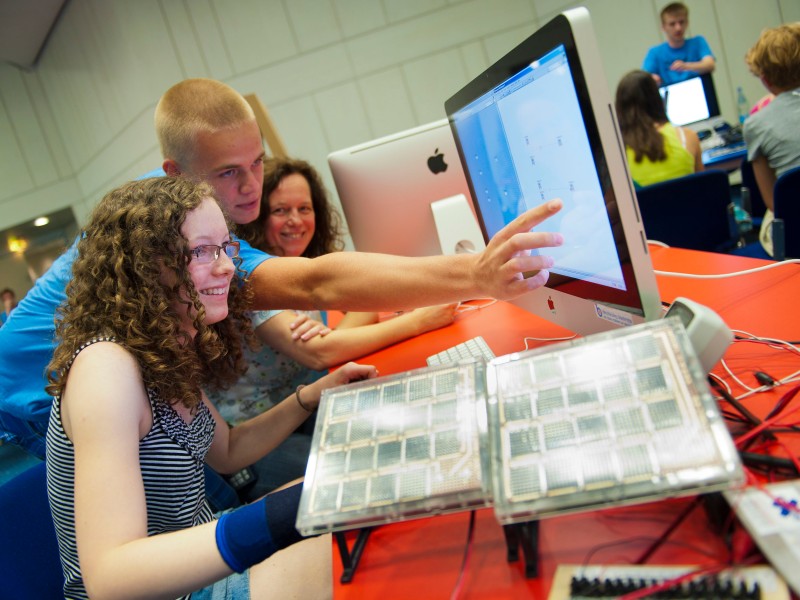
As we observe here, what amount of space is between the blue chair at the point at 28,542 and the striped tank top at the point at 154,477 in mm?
29

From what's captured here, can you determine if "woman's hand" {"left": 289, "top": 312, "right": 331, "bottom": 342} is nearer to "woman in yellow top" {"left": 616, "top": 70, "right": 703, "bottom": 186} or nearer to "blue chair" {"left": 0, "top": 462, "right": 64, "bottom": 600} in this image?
"blue chair" {"left": 0, "top": 462, "right": 64, "bottom": 600}

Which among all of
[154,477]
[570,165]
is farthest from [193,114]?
[570,165]

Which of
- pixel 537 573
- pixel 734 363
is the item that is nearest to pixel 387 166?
pixel 734 363

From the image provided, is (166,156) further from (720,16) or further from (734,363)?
(720,16)

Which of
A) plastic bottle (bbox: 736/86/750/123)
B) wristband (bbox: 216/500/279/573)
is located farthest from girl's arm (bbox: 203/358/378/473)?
plastic bottle (bbox: 736/86/750/123)

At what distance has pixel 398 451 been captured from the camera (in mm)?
752

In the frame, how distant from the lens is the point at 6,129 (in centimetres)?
706

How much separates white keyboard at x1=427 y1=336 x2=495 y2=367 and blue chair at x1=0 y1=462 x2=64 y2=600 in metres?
0.84

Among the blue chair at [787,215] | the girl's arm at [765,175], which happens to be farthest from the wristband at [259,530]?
the girl's arm at [765,175]

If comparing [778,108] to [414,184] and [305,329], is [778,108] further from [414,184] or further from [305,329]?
[305,329]

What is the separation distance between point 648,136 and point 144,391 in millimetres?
2827

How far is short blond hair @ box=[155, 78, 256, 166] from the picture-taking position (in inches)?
62.7

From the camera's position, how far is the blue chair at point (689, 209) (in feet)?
7.93

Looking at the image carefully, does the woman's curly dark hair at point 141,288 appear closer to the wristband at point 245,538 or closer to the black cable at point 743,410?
the wristband at point 245,538
